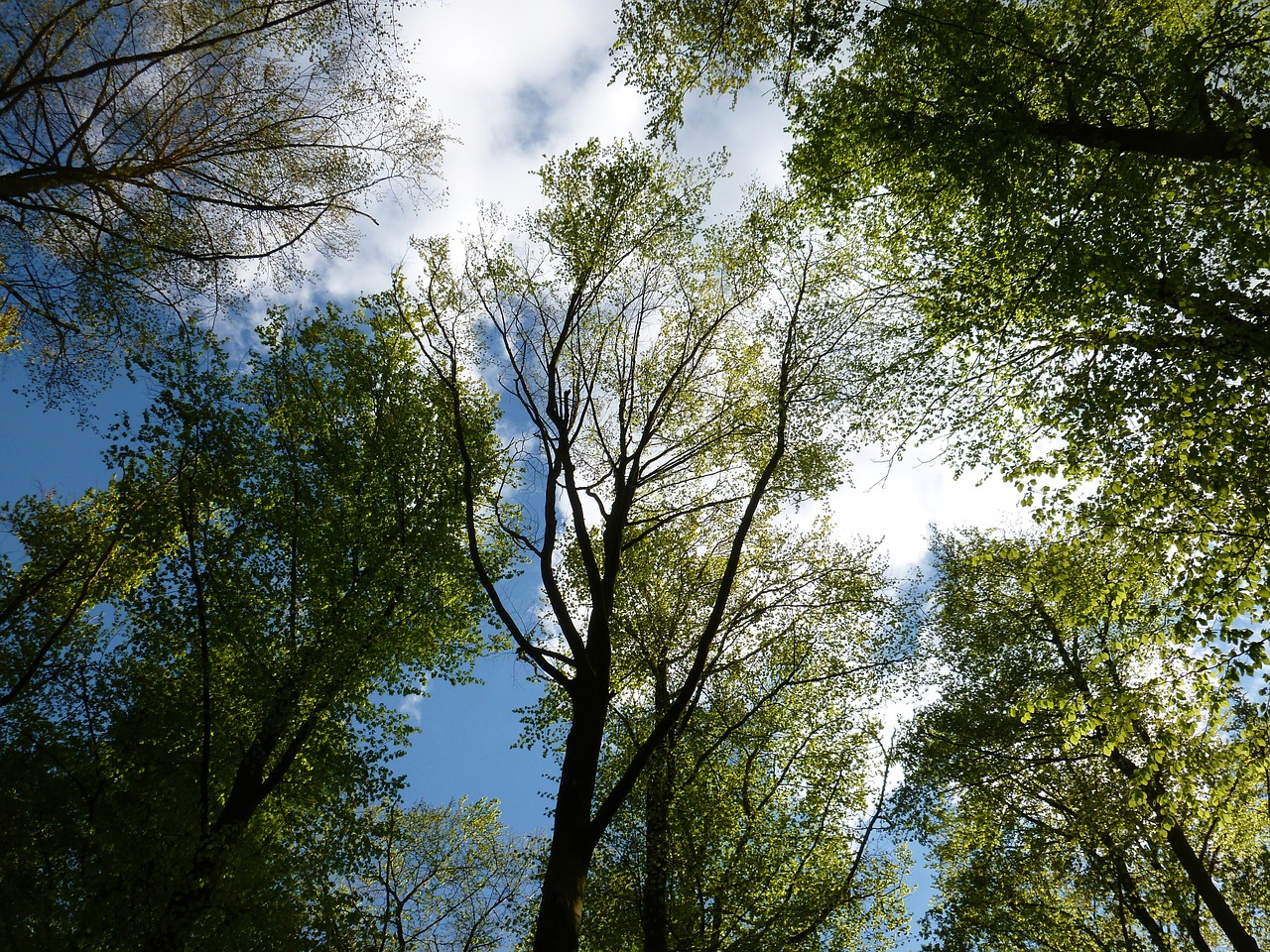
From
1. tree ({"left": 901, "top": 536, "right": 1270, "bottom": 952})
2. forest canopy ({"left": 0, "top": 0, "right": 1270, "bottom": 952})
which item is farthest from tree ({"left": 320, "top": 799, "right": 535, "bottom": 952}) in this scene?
tree ({"left": 901, "top": 536, "right": 1270, "bottom": 952})

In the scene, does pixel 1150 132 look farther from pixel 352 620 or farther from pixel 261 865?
pixel 261 865

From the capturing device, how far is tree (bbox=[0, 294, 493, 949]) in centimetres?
791

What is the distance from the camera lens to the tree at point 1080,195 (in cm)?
634

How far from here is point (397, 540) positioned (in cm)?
1227

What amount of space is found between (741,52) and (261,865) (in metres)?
13.4

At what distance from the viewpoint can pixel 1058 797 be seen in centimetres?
1327

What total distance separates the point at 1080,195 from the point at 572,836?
9724 millimetres

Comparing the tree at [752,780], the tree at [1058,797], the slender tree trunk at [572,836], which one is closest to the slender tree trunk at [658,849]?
the tree at [752,780]

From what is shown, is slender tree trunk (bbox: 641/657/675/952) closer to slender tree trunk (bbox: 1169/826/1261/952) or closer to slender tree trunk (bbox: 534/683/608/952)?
slender tree trunk (bbox: 534/683/608/952)

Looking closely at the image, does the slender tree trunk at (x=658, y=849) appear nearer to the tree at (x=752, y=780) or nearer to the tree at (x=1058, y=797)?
the tree at (x=752, y=780)

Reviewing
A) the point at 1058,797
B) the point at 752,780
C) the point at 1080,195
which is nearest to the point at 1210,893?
the point at 1058,797

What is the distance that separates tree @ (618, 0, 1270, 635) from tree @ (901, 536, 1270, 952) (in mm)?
2291

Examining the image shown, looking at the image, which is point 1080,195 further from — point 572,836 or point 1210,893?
point 1210,893

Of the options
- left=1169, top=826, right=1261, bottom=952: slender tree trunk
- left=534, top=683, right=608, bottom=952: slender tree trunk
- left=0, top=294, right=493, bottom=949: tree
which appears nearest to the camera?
left=534, top=683, right=608, bottom=952: slender tree trunk
